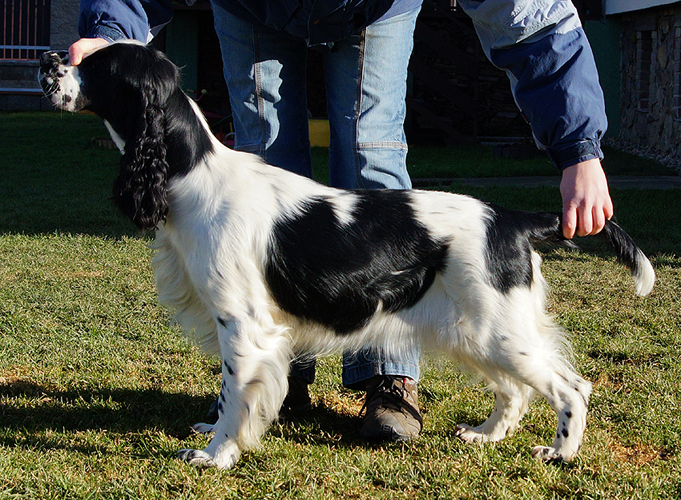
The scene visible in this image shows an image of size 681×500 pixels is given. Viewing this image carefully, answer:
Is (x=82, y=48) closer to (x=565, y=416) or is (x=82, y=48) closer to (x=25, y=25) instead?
(x=565, y=416)

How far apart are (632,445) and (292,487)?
4.42 feet

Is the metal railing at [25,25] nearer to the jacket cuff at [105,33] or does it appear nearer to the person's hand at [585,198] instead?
the jacket cuff at [105,33]

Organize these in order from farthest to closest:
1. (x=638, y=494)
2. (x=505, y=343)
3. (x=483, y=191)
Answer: (x=483, y=191), (x=505, y=343), (x=638, y=494)

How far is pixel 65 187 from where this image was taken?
8719 millimetres

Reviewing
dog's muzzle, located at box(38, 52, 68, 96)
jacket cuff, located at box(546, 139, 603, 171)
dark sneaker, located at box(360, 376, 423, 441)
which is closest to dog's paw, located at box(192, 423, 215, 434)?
dark sneaker, located at box(360, 376, 423, 441)

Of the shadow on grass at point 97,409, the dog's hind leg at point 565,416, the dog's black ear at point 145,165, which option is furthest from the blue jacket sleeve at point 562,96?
the shadow on grass at point 97,409

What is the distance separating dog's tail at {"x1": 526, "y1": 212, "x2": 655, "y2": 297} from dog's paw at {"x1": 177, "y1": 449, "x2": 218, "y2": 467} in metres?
1.43

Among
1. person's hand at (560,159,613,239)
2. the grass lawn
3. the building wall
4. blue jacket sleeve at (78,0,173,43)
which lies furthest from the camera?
the building wall

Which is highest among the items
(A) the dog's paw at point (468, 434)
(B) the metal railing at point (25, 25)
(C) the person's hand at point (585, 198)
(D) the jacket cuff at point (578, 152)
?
(B) the metal railing at point (25, 25)

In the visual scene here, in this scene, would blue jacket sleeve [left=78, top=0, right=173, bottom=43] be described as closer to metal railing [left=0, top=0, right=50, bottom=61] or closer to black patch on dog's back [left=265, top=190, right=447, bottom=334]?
black patch on dog's back [left=265, top=190, right=447, bottom=334]

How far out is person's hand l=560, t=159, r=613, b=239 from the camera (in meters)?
2.31

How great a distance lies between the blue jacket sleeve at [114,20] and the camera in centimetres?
266

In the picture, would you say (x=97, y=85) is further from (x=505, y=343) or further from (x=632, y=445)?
(x=632, y=445)

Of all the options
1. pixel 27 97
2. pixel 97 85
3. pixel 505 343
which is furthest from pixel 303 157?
pixel 27 97
